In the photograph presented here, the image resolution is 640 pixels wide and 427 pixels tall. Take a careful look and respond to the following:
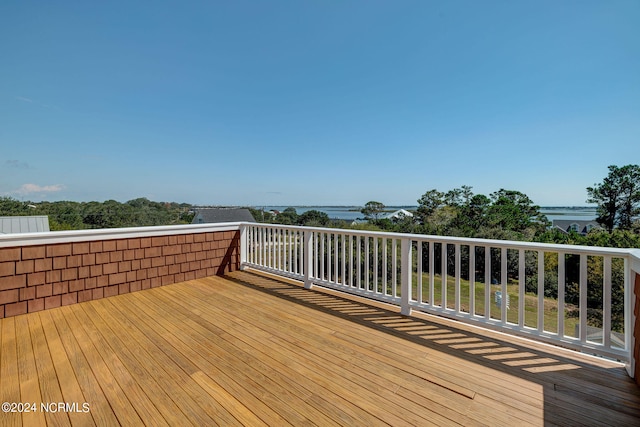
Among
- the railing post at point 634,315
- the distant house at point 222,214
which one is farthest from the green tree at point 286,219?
the railing post at point 634,315

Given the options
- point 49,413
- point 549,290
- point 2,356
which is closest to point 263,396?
point 49,413

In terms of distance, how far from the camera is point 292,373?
181 centimetres

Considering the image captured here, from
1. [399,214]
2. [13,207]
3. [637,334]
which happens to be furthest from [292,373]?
[13,207]

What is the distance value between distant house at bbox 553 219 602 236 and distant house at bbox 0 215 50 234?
554 inches

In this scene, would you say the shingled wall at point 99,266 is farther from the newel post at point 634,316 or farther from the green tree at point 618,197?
the green tree at point 618,197

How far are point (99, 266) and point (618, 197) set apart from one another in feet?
37.8

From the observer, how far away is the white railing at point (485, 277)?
1.96 metres

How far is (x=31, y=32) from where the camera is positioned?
5492 mm

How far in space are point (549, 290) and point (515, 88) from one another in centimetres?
923

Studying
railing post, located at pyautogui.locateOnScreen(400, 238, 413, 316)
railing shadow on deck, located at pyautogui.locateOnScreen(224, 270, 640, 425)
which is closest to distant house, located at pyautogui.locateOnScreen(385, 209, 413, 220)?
railing shadow on deck, located at pyautogui.locateOnScreen(224, 270, 640, 425)

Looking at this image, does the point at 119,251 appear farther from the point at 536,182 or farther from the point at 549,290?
the point at 536,182

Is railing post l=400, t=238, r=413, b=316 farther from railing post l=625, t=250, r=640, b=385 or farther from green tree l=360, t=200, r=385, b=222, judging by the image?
green tree l=360, t=200, r=385, b=222

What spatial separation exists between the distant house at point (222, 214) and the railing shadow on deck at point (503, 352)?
4.04m

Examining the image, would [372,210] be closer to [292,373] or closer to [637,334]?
[637,334]
